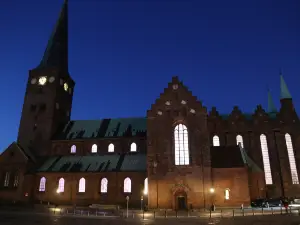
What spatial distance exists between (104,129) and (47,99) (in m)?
15.3

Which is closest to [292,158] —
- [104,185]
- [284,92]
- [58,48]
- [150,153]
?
[284,92]

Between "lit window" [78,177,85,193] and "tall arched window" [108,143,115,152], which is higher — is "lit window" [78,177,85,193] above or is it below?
below

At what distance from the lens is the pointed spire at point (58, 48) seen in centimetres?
6412

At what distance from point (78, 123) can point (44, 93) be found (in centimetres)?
1062

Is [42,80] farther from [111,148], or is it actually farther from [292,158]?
[292,158]

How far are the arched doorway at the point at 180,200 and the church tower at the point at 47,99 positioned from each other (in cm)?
3171

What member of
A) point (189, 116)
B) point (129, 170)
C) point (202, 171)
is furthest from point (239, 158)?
point (129, 170)

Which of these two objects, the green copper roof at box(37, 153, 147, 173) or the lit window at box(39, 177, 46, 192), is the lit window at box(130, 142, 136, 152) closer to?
the green copper roof at box(37, 153, 147, 173)

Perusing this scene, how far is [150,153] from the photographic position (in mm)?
44125

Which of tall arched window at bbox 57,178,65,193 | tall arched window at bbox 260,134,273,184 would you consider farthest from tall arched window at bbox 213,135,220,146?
tall arched window at bbox 57,178,65,193

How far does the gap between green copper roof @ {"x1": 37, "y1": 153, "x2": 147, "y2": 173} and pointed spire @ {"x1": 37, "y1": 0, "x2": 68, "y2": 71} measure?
76.9 feet

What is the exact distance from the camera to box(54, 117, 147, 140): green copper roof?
56.8 meters

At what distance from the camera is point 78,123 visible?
205 feet

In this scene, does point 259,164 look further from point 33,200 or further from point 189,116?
point 33,200
